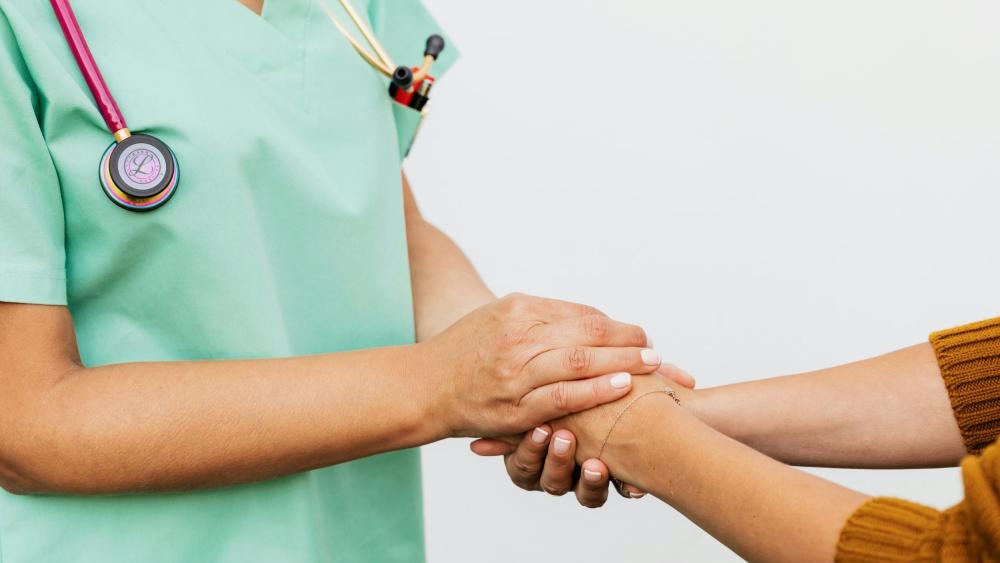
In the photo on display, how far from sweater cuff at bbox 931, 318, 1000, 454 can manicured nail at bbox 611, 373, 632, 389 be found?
0.30m

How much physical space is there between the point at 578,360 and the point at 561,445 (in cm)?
9

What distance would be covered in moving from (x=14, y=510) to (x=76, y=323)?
0.16m

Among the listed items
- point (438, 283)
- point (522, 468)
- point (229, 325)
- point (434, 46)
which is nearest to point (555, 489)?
point (522, 468)

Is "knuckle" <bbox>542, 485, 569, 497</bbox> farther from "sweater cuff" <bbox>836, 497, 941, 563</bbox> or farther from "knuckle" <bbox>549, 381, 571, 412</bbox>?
"sweater cuff" <bbox>836, 497, 941, 563</bbox>

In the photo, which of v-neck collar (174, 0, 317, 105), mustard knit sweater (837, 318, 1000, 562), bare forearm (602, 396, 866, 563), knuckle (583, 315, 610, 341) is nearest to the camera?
mustard knit sweater (837, 318, 1000, 562)

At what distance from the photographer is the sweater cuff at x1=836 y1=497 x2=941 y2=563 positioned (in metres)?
0.64

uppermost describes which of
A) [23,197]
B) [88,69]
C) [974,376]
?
[974,376]

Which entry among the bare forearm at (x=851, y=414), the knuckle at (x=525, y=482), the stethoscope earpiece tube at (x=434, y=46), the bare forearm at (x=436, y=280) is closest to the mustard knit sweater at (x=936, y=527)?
the bare forearm at (x=851, y=414)

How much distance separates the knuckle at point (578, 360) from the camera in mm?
975

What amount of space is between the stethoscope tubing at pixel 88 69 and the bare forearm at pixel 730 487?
53 centimetres

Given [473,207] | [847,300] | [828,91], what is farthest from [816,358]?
[473,207]

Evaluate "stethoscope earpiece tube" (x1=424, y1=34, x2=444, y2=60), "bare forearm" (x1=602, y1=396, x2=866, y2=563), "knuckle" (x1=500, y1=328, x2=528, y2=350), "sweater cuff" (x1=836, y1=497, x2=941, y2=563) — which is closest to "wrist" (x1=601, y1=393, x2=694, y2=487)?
"bare forearm" (x1=602, y1=396, x2=866, y2=563)

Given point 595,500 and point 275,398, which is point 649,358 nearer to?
point 595,500

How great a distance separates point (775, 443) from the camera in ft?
3.51
